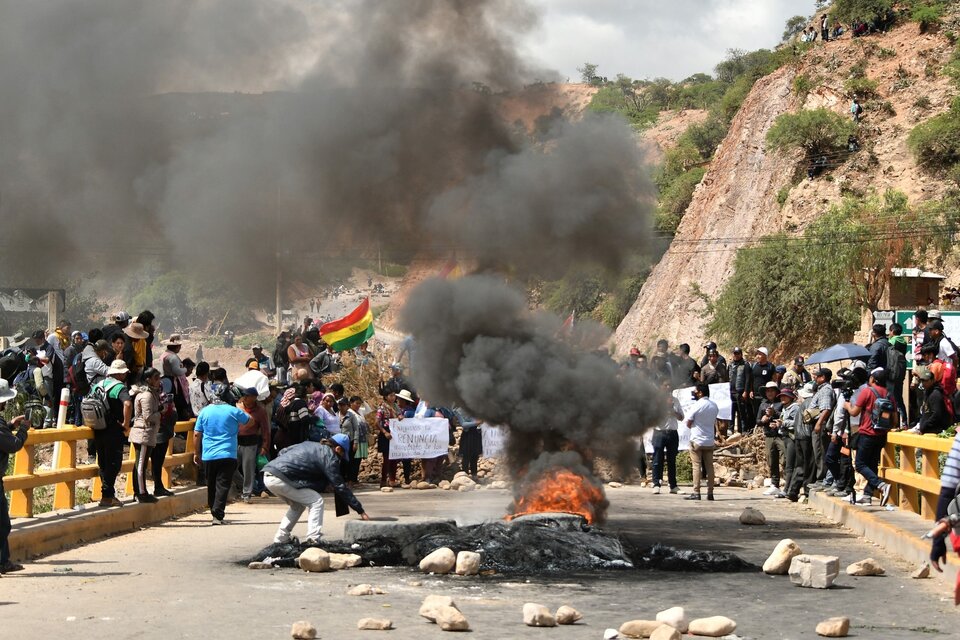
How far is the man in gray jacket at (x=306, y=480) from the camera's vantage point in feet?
39.9

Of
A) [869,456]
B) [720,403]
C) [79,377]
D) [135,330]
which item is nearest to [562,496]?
[869,456]

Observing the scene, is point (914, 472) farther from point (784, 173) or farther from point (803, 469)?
point (784, 173)

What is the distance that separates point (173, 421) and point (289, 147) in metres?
4.10

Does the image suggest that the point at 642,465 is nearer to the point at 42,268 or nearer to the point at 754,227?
the point at 42,268

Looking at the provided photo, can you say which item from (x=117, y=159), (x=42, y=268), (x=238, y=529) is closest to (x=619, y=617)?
(x=238, y=529)

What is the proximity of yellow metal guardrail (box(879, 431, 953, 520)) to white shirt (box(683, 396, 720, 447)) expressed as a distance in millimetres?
3094

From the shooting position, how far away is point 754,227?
56625 mm

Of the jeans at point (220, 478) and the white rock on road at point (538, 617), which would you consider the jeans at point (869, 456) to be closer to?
the white rock on road at point (538, 617)

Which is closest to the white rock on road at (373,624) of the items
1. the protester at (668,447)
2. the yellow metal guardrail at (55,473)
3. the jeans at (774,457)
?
the yellow metal guardrail at (55,473)

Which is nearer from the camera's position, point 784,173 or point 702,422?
point 702,422

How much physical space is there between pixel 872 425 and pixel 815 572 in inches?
189

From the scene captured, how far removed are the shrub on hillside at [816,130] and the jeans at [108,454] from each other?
150 ft

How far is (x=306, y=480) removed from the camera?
1223 cm

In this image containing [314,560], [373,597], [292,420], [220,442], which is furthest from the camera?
[292,420]
